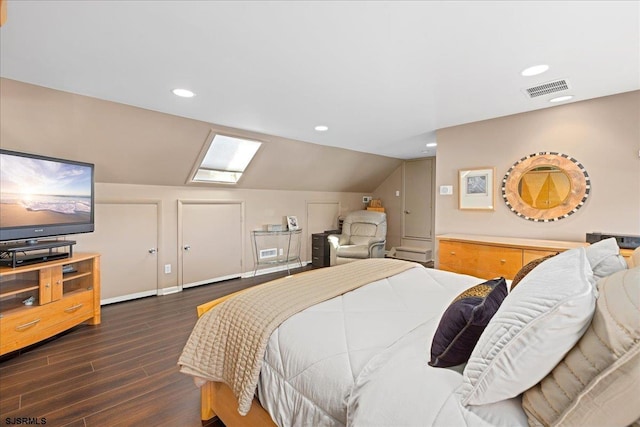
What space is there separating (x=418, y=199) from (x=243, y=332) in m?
5.62

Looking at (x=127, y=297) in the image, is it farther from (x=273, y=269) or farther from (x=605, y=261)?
(x=605, y=261)

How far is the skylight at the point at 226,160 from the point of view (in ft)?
13.8

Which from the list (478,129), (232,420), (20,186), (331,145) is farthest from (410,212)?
(20,186)

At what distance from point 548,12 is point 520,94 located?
1.28 metres

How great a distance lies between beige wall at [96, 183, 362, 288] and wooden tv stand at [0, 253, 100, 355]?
0.99 meters

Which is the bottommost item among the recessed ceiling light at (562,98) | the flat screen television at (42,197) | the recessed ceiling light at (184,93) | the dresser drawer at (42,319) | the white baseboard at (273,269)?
the white baseboard at (273,269)

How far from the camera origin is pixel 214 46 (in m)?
1.82

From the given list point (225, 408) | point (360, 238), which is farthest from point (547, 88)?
point (360, 238)

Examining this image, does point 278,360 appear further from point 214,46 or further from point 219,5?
point 214,46

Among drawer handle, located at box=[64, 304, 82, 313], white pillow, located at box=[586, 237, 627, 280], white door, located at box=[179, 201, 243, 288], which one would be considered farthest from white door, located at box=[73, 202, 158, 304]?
white pillow, located at box=[586, 237, 627, 280]

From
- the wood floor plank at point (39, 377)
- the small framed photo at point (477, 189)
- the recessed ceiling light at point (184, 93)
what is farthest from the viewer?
the small framed photo at point (477, 189)

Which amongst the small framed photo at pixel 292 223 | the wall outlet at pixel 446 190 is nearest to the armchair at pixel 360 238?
the small framed photo at pixel 292 223

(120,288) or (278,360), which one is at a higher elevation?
(278,360)

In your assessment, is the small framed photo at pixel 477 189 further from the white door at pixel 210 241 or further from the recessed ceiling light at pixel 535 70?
the white door at pixel 210 241
